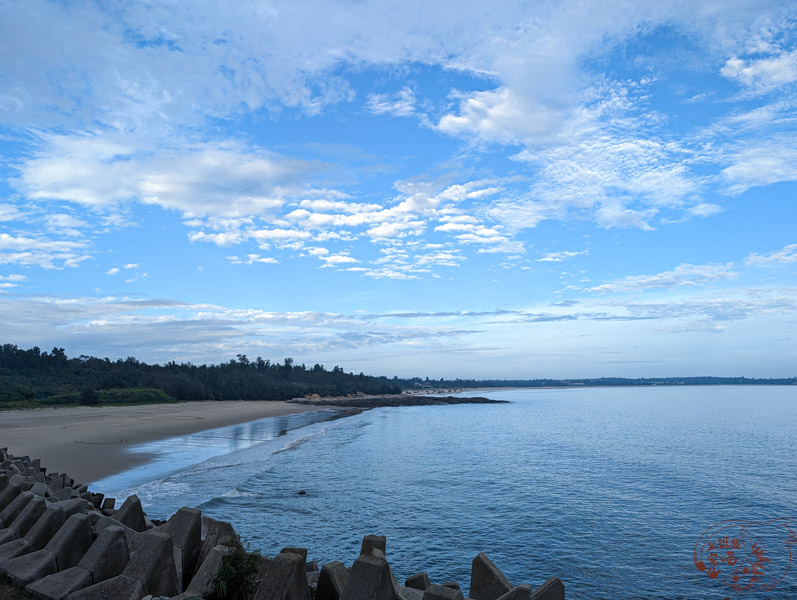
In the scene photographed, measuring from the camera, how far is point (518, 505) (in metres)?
19.5

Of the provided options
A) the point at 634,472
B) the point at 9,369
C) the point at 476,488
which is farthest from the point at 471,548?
the point at 9,369

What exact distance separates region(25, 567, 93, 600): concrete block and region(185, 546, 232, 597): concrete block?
1064 mm

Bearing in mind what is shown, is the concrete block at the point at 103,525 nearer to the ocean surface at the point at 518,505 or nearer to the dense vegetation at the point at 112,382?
the ocean surface at the point at 518,505

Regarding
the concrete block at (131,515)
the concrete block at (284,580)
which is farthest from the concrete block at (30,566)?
the concrete block at (284,580)

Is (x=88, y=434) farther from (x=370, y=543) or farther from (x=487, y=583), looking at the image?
(x=487, y=583)

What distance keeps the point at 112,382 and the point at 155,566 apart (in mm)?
82224

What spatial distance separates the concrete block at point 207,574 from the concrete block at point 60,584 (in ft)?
3.49

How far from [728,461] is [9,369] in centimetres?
8923

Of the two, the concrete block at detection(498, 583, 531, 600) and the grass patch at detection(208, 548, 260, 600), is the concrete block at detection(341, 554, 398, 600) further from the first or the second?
the concrete block at detection(498, 583, 531, 600)

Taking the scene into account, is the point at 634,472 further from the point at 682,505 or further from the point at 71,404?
the point at 71,404

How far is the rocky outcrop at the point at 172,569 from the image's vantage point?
5.33m

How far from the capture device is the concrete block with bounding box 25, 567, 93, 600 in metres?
5.58

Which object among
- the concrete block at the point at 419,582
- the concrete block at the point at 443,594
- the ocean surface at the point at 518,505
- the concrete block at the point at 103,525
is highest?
the concrete block at the point at 103,525

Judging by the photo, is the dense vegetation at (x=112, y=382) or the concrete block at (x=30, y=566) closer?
the concrete block at (x=30, y=566)
